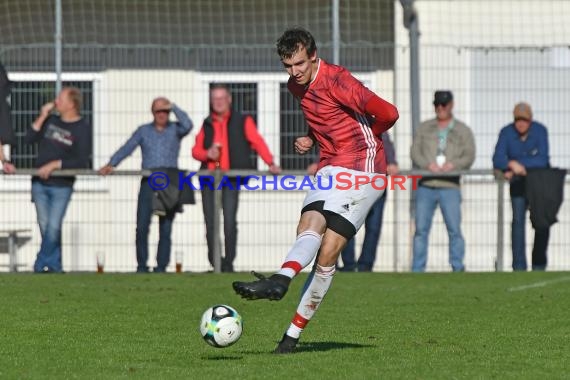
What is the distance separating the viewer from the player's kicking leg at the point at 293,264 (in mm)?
7996

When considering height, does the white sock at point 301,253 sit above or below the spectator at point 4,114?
below

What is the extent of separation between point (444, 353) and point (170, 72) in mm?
10828

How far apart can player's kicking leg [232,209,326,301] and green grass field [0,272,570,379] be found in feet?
1.35

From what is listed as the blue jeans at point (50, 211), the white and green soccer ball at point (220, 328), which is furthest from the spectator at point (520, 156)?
the white and green soccer ball at point (220, 328)

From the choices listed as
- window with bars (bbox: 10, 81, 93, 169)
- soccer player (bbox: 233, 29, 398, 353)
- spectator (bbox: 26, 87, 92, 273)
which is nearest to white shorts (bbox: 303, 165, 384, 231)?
Answer: soccer player (bbox: 233, 29, 398, 353)

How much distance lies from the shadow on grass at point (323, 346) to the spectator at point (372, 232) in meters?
7.72

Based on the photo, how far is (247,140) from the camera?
56.1 ft

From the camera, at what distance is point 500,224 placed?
17781 millimetres

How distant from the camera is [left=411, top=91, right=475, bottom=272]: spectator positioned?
1705cm

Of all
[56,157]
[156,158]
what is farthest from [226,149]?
[56,157]

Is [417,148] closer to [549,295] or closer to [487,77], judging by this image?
[487,77]

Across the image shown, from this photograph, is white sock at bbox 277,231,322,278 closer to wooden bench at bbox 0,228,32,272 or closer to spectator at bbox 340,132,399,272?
spectator at bbox 340,132,399,272

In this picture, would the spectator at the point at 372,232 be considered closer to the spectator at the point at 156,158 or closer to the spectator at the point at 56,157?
the spectator at the point at 156,158

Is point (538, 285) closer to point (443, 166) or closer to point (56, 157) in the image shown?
point (443, 166)
